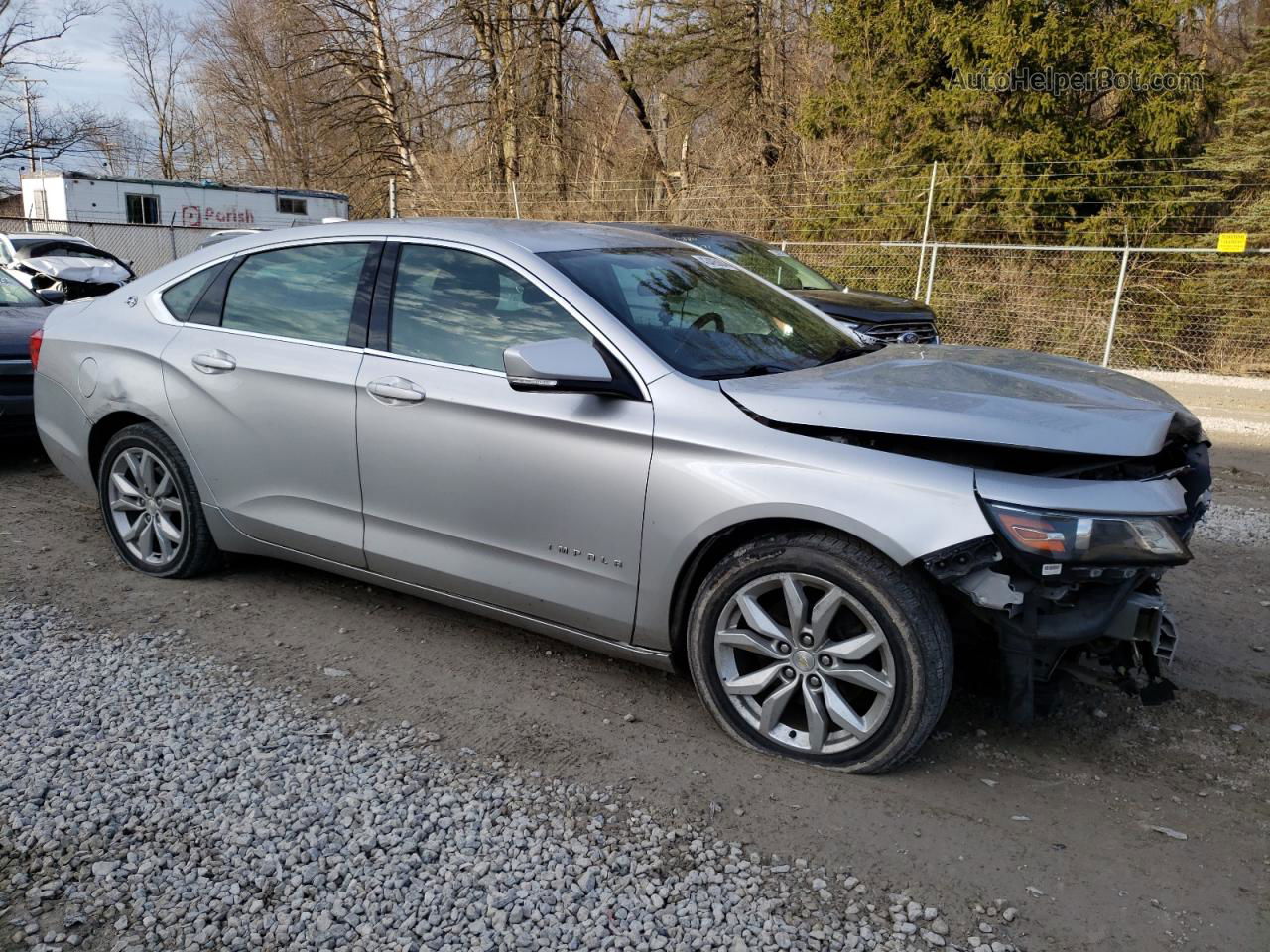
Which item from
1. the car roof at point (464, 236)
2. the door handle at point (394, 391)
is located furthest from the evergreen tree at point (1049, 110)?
the door handle at point (394, 391)

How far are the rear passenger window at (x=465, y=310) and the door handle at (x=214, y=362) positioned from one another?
2.86 ft

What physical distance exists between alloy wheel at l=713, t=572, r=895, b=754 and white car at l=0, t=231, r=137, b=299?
13.9 m

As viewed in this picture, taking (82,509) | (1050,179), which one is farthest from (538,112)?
(82,509)

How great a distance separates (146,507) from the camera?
4637mm

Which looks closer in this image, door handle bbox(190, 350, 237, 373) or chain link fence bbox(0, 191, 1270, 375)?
door handle bbox(190, 350, 237, 373)

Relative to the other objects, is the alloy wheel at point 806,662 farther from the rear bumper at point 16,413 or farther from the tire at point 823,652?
the rear bumper at point 16,413

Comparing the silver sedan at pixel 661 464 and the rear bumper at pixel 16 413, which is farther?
the rear bumper at pixel 16 413

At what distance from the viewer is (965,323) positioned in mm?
14773

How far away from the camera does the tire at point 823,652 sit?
2850mm

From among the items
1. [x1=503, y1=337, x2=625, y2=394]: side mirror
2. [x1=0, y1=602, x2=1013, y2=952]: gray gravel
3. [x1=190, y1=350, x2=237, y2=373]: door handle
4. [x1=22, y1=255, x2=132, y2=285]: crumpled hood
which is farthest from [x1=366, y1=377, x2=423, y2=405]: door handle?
A: [x1=22, y1=255, x2=132, y2=285]: crumpled hood

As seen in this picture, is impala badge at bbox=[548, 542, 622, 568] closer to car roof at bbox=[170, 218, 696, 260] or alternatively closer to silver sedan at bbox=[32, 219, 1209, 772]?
silver sedan at bbox=[32, 219, 1209, 772]

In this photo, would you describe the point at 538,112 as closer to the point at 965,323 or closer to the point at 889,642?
the point at 965,323

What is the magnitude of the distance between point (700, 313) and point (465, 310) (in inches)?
34.9

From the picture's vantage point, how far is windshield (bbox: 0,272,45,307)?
7676 mm
